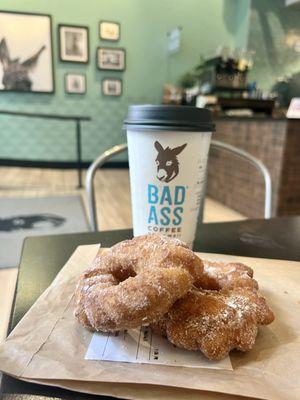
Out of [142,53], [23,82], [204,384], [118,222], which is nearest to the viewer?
[204,384]

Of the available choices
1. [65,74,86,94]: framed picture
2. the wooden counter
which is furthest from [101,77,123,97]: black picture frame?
the wooden counter

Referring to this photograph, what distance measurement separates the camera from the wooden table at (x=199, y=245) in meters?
0.48

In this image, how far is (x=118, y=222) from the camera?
8.98 ft

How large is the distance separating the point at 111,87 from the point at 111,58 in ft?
1.37

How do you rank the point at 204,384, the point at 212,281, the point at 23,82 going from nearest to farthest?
the point at 204,384
the point at 212,281
the point at 23,82

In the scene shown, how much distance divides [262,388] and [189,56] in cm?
560

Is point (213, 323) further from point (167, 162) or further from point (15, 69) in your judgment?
point (15, 69)

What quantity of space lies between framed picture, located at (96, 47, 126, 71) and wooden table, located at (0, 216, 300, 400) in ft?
15.9

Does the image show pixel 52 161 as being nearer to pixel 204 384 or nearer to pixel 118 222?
pixel 118 222

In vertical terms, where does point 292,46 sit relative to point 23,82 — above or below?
above

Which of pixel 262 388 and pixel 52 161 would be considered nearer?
pixel 262 388

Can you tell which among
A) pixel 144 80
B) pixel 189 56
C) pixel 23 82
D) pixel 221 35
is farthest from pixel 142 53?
pixel 23 82

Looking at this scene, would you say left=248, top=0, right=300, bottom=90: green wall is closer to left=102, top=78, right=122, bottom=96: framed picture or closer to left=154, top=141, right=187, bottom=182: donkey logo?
left=102, top=78, right=122, bottom=96: framed picture

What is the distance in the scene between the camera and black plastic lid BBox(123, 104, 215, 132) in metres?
0.50
